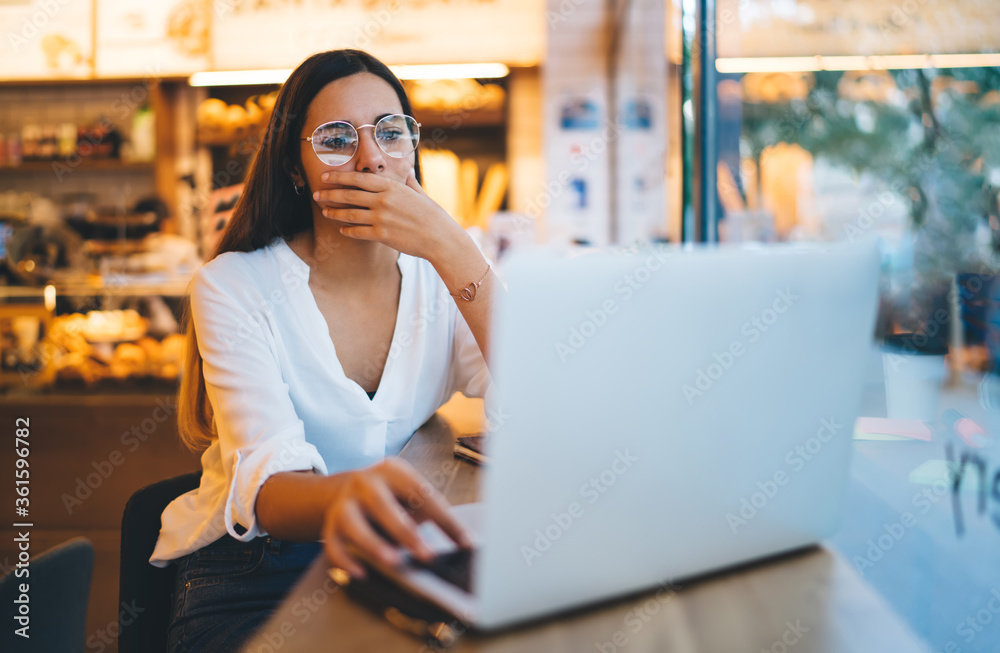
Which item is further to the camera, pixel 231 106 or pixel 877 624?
pixel 231 106

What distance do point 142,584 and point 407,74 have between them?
12.7ft

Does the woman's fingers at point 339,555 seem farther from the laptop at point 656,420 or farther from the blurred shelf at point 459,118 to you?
the blurred shelf at point 459,118

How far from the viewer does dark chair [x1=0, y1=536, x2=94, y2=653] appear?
3.05 ft

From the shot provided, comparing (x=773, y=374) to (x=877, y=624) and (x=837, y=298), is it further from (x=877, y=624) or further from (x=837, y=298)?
(x=877, y=624)

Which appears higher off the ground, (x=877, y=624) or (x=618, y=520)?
(x=618, y=520)

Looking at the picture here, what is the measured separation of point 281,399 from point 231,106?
394cm

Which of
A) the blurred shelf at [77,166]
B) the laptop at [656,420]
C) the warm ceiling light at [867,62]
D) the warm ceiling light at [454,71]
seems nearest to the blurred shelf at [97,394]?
the blurred shelf at [77,166]

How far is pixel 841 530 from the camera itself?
0.75m

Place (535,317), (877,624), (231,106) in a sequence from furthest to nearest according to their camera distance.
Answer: (231,106), (877,624), (535,317)

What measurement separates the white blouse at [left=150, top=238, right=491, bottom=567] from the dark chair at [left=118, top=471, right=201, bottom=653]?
21mm

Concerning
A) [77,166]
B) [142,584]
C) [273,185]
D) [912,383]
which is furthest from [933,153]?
[77,166]

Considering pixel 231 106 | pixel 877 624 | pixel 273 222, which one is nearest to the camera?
pixel 877 624

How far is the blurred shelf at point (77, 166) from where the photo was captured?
4418mm

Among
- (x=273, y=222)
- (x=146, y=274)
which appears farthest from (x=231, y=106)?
(x=273, y=222)
